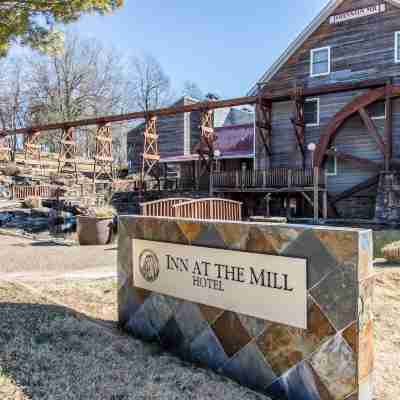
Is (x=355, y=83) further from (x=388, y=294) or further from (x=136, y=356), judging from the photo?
(x=136, y=356)

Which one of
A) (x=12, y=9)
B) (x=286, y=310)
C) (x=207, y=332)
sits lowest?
(x=207, y=332)

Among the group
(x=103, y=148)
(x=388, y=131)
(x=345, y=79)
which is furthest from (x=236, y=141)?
(x=388, y=131)

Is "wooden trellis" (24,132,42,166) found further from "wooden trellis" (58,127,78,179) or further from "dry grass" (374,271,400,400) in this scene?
"dry grass" (374,271,400,400)

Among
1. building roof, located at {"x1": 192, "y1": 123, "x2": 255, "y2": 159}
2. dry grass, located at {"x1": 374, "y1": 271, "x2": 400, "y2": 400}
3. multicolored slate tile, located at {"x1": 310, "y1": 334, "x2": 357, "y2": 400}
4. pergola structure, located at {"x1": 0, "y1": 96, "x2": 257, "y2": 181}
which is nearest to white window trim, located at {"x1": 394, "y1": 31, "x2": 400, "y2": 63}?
pergola structure, located at {"x1": 0, "y1": 96, "x2": 257, "y2": 181}

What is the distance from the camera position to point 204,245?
3.23 m

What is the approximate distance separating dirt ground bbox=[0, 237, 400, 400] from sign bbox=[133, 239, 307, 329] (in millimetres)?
536

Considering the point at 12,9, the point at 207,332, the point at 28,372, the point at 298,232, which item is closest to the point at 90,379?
the point at 28,372

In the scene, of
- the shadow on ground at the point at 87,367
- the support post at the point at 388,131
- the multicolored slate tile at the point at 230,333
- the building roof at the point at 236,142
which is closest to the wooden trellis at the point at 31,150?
the building roof at the point at 236,142

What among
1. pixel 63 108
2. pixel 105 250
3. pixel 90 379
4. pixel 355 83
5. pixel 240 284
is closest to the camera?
pixel 90 379

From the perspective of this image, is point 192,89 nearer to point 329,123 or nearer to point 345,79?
point 345,79

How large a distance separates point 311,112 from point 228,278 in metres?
16.9

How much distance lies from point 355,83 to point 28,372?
16423 millimetres

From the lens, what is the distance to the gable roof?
17.7 m

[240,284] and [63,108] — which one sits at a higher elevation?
[63,108]
